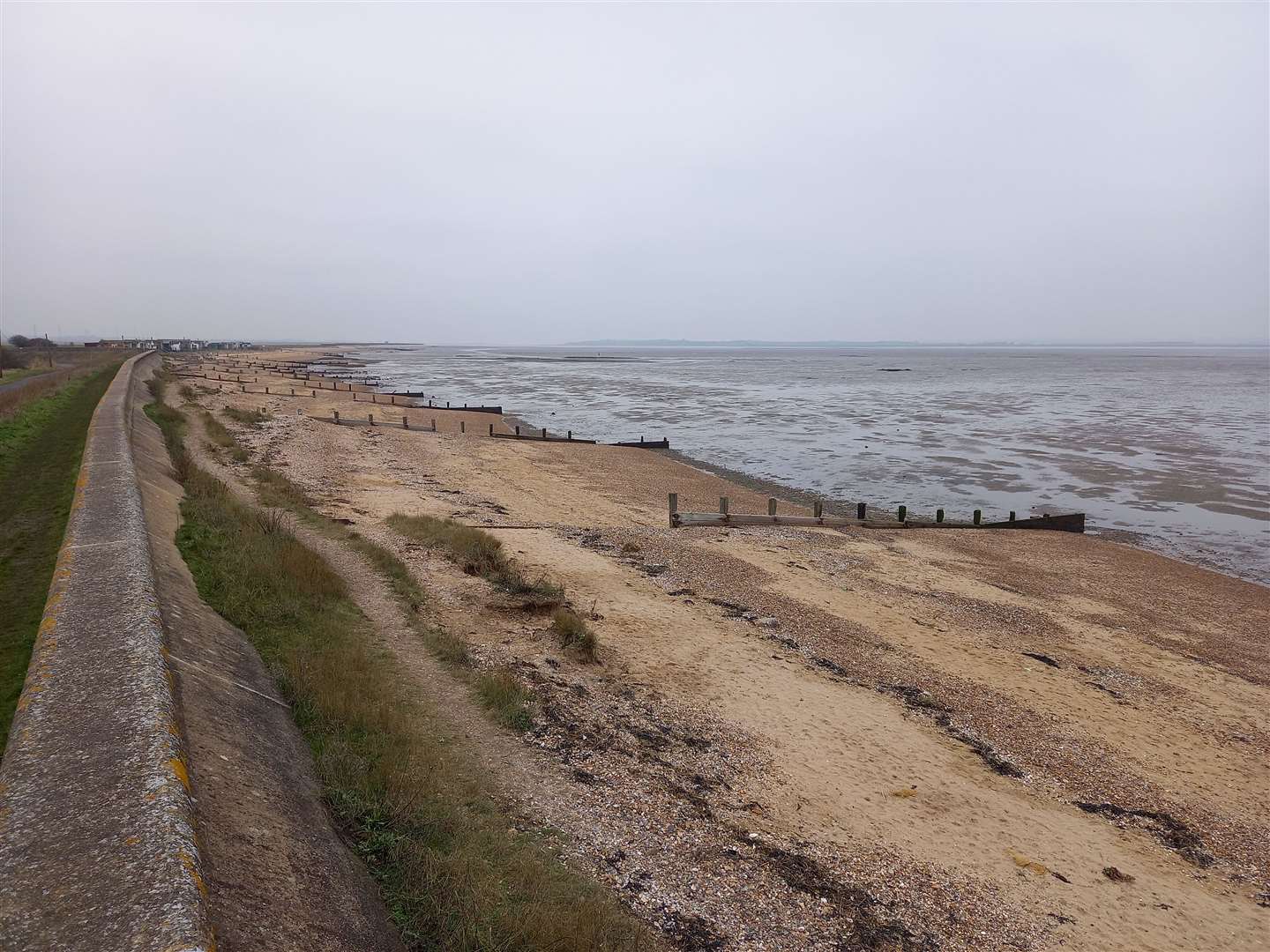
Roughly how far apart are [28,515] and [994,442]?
41328 millimetres

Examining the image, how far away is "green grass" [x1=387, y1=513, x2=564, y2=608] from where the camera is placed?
11.8 metres

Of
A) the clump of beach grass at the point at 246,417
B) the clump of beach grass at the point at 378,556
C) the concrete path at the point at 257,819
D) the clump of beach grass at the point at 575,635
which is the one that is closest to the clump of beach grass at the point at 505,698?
the clump of beach grass at the point at 378,556

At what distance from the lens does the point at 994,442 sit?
39.7m

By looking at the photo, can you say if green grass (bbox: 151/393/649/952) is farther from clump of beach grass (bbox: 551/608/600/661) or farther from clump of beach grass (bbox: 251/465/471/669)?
clump of beach grass (bbox: 551/608/600/661)

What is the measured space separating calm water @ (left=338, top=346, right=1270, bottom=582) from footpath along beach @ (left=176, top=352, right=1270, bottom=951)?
7487 millimetres

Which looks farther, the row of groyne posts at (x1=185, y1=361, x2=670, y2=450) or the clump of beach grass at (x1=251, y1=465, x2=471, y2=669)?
the row of groyne posts at (x1=185, y1=361, x2=670, y2=450)

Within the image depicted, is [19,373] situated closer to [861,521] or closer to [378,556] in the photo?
[378,556]

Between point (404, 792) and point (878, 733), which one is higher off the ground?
point (404, 792)

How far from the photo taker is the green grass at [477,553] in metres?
11.8

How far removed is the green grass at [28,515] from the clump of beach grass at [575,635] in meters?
5.81

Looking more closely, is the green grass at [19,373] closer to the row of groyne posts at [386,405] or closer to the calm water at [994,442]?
the row of groyne posts at [386,405]

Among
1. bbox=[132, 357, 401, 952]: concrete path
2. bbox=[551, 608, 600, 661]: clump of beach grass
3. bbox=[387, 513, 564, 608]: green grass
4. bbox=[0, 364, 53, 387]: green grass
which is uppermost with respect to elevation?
bbox=[0, 364, 53, 387]: green grass

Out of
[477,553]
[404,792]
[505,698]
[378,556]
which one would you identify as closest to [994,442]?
[477,553]

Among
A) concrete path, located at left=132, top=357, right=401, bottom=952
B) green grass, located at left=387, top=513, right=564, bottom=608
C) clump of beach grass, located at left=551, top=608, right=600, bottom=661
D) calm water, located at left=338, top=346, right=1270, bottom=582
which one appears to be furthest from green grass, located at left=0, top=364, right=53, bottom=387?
concrete path, located at left=132, top=357, right=401, bottom=952
